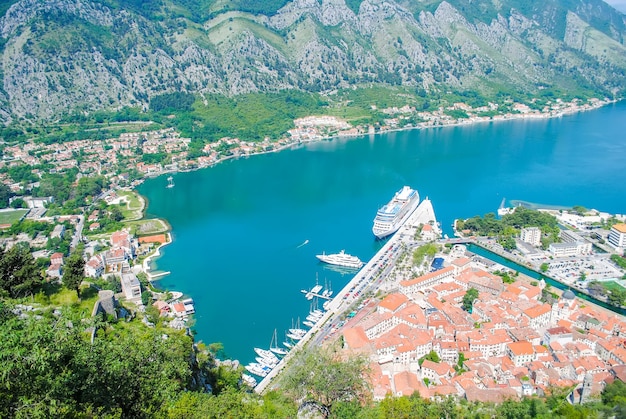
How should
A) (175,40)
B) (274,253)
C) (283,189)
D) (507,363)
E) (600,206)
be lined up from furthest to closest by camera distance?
(175,40)
(283,189)
(600,206)
(274,253)
(507,363)

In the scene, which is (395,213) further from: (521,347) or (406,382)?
(406,382)

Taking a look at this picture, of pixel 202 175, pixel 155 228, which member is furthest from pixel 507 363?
pixel 202 175

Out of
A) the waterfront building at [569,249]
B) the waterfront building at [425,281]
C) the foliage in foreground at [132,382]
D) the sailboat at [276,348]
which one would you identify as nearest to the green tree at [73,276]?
the foliage in foreground at [132,382]

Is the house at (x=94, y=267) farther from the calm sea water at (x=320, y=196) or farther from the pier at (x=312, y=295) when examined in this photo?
the pier at (x=312, y=295)

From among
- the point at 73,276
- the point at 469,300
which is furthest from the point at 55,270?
the point at 469,300

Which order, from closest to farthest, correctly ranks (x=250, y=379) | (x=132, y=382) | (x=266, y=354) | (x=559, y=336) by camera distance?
1. (x=132, y=382)
2. (x=250, y=379)
3. (x=559, y=336)
4. (x=266, y=354)

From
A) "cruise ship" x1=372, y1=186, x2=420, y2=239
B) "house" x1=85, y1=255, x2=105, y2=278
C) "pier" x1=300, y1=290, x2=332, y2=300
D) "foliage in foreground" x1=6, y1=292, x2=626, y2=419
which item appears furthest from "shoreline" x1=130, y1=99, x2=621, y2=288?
"foliage in foreground" x1=6, y1=292, x2=626, y2=419

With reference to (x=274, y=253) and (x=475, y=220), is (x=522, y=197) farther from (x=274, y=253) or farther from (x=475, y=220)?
(x=274, y=253)

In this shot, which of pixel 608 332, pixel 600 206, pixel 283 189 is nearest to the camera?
pixel 608 332
